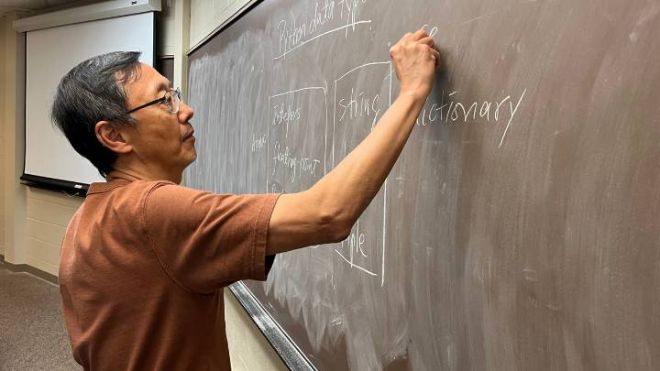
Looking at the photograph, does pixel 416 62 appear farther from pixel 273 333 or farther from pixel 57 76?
pixel 57 76

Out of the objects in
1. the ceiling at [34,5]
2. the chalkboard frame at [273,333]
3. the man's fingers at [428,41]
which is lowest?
the chalkboard frame at [273,333]

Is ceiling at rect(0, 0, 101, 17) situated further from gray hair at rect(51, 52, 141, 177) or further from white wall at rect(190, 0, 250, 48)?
gray hair at rect(51, 52, 141, 177)

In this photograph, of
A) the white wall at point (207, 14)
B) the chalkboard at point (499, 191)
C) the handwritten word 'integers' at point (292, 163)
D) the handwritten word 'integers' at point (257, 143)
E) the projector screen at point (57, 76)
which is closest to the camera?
the chalkboard at point (499, 191)

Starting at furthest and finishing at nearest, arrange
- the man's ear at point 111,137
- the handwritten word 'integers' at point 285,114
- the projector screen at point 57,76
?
1. the projector screen at point 57,76
2. the handwritten word 'integers' at point 285,114
3. the man's ear at point 111,137

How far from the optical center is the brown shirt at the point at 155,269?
30.9 inches

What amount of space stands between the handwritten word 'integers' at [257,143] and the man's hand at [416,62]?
3.20ft

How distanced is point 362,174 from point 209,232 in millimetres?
248

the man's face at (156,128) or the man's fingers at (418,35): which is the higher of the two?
the man's fingers at (418,35)

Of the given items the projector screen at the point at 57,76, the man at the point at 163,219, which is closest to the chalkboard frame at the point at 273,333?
the man at the point at 163,219

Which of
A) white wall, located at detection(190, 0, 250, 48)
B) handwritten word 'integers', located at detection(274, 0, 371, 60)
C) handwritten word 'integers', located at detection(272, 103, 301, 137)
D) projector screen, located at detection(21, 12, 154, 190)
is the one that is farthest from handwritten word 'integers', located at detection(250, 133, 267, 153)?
projector screen, located at detection(21, 12, 154, 190)

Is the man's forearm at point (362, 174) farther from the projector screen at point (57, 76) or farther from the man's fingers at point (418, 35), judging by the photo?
the projector screen at point (57, 76)

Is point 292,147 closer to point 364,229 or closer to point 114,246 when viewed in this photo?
point 364,229

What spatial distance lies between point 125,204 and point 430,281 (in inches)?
20.8

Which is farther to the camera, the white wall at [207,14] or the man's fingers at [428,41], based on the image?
the white wall at [207,14]
